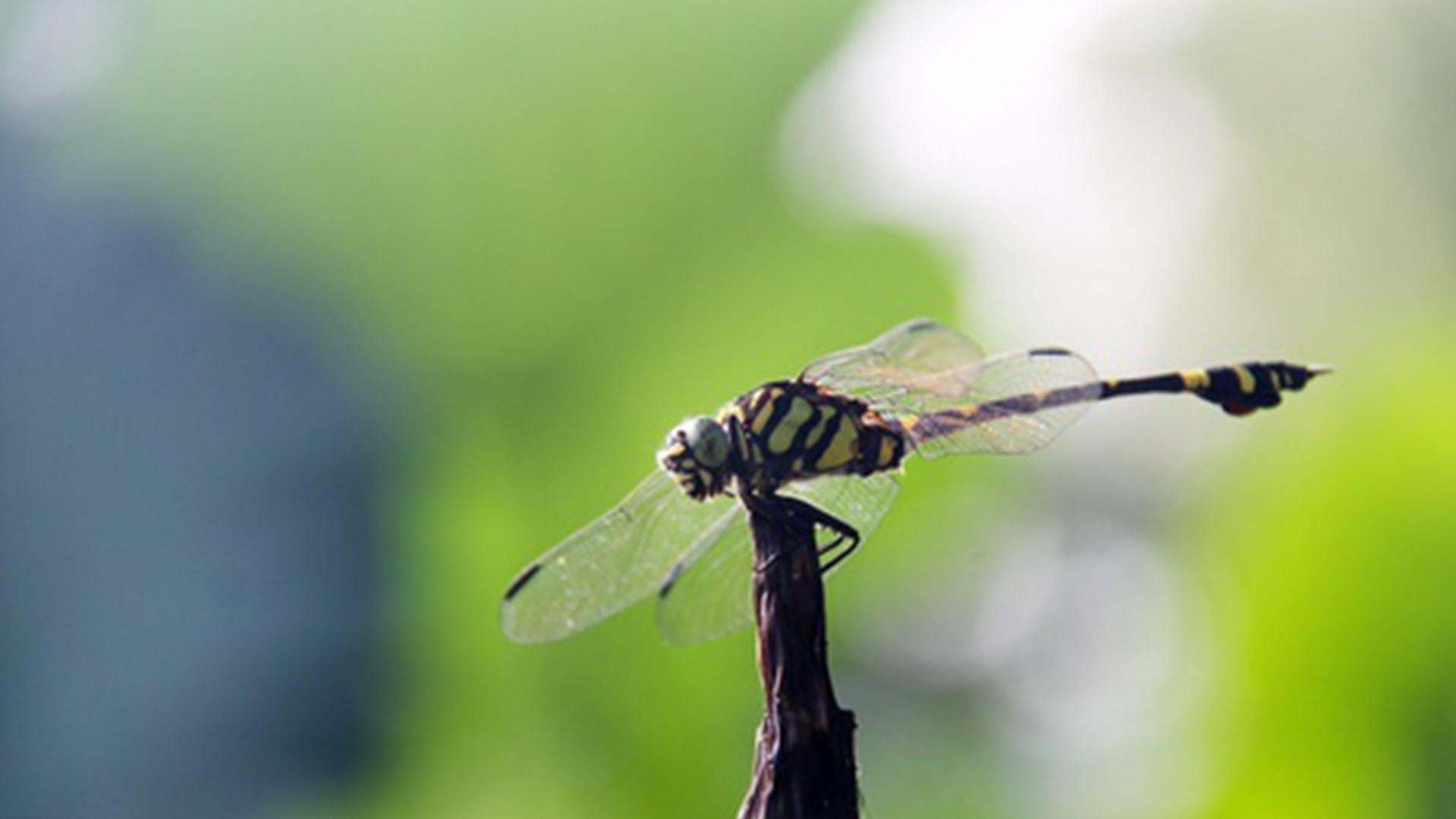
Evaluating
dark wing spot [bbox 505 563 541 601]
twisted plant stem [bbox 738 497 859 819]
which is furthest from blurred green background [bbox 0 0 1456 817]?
twisted plant stem [bbox 738 497 859 819]

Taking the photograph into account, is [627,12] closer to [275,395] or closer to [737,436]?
[275,395]

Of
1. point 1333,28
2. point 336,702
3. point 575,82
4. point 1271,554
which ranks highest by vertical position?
point 575,82

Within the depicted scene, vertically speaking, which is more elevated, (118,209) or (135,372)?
(118,209)

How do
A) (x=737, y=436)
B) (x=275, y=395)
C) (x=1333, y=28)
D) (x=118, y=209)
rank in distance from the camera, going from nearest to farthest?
1. (x=737, y=436)
2. (x=1333, y=28)
3. (x=275, y=395)
4. (x=118, y=209)

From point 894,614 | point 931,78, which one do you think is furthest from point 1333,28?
point 894,614

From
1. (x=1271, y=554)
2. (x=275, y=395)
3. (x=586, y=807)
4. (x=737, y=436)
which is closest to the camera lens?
(x=737, y=436)

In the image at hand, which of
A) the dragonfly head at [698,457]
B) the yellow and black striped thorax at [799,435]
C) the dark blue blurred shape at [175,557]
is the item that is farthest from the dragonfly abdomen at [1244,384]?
the dark blue blurred shape at [175,557]

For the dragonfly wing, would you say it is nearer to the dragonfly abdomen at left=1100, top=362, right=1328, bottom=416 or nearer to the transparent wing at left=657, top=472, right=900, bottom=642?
the transparent wing at left=657, top=472, right=900, bottom=642
